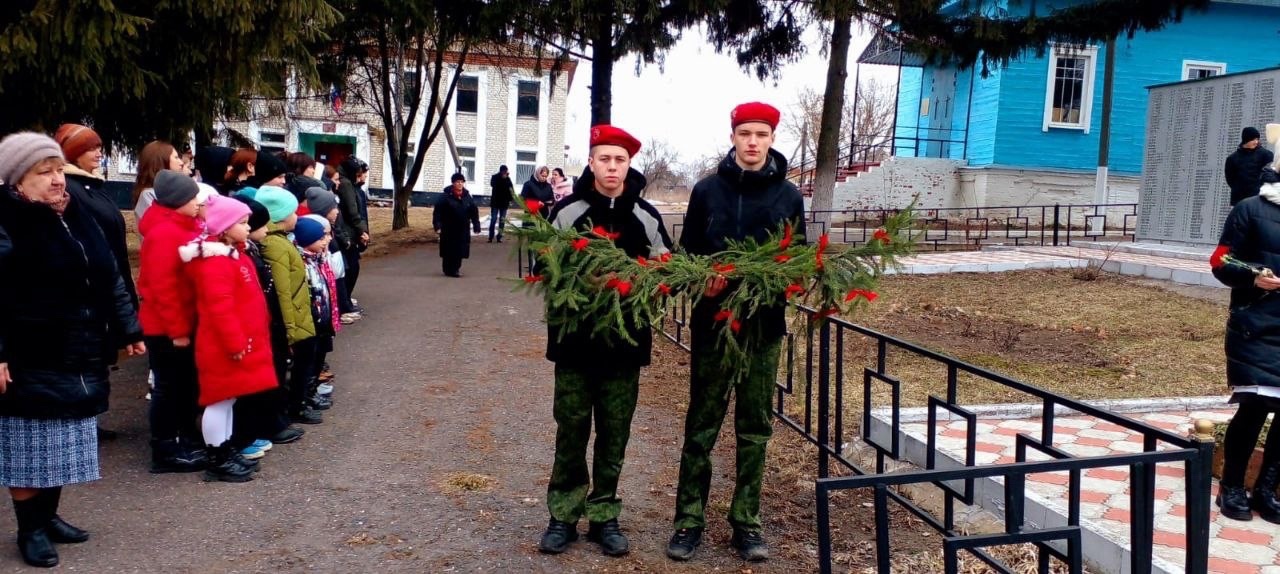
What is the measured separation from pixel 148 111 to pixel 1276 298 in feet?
30.0

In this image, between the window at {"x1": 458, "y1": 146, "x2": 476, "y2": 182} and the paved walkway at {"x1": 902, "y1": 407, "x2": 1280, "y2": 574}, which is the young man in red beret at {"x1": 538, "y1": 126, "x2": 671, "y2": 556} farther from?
the window at {"x1": 458, "y1": 146, "x2": 476, "y2": 182}

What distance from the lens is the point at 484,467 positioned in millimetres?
5055

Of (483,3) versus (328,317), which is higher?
(483,3)

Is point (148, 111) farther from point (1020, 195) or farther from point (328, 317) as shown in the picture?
point (1020, 195)

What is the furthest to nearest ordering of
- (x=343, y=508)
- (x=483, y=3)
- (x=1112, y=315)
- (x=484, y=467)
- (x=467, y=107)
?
(x=467, y=107) < (x=483, y=3) < (x=1112, y=315) < (x=484, y=467) < (x=343, y=508)

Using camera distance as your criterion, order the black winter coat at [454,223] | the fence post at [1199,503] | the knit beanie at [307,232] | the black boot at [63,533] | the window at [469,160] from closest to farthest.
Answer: the fence post at [1199,503]
the black boot at [63,533]
the knit beanie at [307,232]
the black winter coat at [454,223]
the window at [469,160]

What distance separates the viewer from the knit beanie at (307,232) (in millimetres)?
5922

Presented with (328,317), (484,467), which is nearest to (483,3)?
(328,317)

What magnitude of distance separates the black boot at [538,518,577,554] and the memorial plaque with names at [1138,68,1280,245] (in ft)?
41.6

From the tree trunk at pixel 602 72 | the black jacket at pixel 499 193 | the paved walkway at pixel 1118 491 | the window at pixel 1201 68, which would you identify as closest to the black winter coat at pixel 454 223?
the black jacket at pixel 499 193

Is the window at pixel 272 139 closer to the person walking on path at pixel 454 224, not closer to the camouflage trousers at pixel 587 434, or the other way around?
the person walking on path at pixel 454 224

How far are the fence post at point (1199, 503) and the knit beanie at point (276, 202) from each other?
4.71 metres

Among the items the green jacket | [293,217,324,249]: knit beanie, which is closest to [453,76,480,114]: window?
[293,217,324,249]: knit beanie

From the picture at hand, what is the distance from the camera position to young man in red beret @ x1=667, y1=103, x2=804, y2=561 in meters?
3.73
